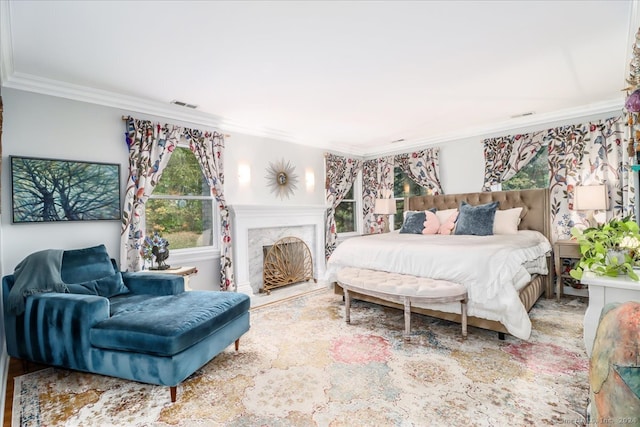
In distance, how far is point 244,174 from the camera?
4484mm

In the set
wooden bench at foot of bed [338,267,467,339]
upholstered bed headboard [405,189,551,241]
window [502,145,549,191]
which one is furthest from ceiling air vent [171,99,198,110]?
window [502,145,549,191]

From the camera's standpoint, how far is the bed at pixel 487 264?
2641 mm

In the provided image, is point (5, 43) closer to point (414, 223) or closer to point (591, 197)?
point (414, 223)

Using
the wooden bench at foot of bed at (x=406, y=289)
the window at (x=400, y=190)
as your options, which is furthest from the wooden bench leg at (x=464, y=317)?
the window at (x=400, y=190)

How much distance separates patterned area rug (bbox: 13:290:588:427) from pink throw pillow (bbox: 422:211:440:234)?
1.72 metres

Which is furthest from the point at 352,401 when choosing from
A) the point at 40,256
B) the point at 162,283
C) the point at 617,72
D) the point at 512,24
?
the point at 617,72

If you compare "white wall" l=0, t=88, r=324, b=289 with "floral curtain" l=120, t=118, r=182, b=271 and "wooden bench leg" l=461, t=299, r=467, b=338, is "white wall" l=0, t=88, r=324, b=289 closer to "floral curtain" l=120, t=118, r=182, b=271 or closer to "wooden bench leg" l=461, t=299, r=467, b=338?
"floral curtain" l=120, t=118, r=182, b=271

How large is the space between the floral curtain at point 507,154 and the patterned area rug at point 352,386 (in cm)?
232

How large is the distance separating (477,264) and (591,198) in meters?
2.08

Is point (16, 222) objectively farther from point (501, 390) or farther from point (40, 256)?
point (501, 390)

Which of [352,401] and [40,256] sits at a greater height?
[40,256]

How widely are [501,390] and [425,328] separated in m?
1.07

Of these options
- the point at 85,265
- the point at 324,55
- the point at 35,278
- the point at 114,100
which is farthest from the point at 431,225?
the point at 35,278

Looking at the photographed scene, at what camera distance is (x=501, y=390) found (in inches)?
78.7
